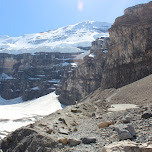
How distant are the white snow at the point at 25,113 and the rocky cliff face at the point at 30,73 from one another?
24.9 m

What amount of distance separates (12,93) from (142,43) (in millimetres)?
90727

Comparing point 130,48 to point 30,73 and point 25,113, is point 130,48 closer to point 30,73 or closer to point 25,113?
point 25,113

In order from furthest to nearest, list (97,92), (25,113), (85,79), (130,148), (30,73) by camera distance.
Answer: (30,73)
(25,113)
(85,79)
(97,92)
(130,148)

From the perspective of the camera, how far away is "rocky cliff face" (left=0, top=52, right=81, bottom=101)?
3988 inches

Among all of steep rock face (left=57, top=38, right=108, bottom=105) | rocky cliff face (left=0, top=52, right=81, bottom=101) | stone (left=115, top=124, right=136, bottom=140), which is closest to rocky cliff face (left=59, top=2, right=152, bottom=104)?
steep rock face (left=57, top=38, right=108, bottom=105)

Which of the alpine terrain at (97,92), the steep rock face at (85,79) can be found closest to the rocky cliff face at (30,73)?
the alpine terrain at (97,92)

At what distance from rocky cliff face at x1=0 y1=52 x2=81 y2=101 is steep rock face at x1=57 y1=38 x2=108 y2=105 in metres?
32.8

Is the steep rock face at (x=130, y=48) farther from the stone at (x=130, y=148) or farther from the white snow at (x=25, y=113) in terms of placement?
the stone at (x=130, y=148)

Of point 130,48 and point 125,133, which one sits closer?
point 125,133

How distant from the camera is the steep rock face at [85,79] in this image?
175ft

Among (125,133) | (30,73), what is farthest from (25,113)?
(30,73)

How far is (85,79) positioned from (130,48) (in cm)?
2454

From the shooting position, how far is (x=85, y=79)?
56.8m

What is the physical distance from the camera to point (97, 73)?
53281mm
